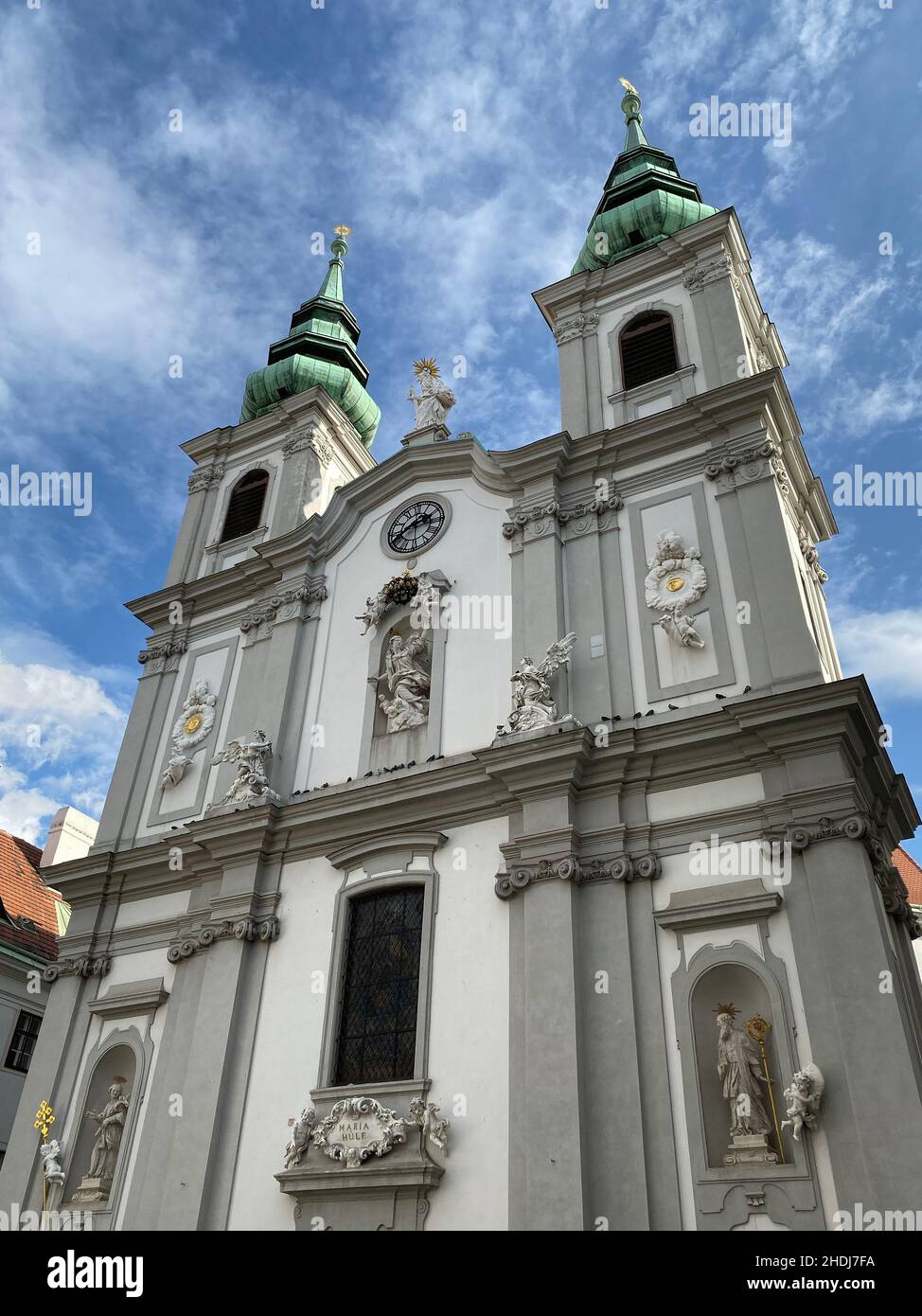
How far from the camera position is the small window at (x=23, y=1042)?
19.8m

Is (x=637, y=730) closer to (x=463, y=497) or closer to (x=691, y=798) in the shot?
(x=691, y=798)

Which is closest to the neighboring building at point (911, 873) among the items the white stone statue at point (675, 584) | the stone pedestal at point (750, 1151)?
the white stone statue at point (675, 584)

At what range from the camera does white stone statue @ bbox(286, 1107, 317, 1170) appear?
11.9 meters

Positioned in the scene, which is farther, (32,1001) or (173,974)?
(32,1001)

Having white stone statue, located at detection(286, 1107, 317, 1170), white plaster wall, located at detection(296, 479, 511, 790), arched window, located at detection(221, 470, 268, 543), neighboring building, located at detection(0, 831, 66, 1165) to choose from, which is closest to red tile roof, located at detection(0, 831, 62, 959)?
neighboring building, located at detection(0, 831, 66, 1165)

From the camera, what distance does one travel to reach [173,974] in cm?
1465

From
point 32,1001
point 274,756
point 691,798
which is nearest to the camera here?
point 691,798

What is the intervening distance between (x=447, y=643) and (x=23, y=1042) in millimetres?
11933

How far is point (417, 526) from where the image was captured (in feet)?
56.3

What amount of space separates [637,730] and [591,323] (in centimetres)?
851

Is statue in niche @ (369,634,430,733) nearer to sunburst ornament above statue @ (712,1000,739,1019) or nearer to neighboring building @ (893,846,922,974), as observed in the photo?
sunburst ornament above statue @ (712,1000,739,1019)

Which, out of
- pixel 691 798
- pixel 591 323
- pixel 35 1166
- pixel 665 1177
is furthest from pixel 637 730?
pixel 35 1166

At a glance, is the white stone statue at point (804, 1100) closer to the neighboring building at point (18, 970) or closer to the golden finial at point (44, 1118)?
the golden finial at point (44, 1118)

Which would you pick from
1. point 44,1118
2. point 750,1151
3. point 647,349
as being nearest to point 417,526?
point 647,349
